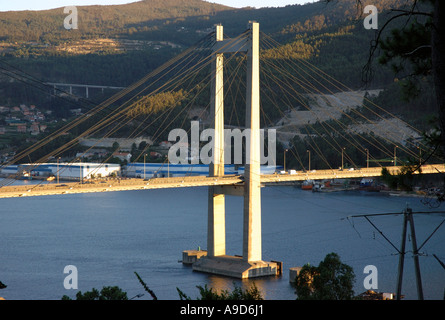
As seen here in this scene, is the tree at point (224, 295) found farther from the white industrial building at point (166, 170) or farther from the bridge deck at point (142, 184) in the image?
the white industrial building at point (166, 170)

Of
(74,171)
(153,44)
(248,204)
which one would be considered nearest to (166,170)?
(74,171)

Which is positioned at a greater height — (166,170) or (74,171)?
(74,171)

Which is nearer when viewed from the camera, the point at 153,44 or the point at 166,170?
the point at 166,170

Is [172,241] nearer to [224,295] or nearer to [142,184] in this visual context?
[142,184]

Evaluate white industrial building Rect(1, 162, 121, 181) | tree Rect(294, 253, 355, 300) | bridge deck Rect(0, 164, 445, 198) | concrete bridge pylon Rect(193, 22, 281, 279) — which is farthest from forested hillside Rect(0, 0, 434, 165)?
tree Rect(294, 253, 355, 300)

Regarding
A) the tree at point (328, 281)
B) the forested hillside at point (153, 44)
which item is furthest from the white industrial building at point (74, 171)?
the tree at point (328, 281)

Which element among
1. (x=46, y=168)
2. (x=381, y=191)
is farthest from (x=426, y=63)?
(x=46, y=168)

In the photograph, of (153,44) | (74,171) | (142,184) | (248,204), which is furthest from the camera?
(153,44)

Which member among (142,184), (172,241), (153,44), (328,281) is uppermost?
(153,44)
